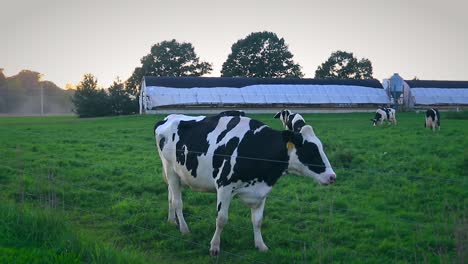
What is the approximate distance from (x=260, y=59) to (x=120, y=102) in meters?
26.8

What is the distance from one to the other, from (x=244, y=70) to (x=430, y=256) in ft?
224

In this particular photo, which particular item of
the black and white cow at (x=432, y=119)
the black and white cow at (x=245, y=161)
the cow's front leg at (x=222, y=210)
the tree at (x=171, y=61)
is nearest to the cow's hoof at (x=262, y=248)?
the black and white cow at (x=245, y=161)

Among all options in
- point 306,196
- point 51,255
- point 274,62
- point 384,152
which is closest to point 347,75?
point 274,62

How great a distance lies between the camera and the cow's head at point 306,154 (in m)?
6.77

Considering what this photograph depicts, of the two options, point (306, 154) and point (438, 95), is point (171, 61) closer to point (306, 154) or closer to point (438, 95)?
point (438, 95)

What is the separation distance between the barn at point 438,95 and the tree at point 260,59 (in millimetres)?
20348

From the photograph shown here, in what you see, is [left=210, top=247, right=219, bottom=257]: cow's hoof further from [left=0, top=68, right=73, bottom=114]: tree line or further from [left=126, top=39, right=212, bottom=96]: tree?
[left=0, top=68, right=73, bottom=114]: tree line

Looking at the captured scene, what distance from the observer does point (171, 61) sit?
71312 millimetres

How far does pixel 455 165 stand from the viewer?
40.1 ft

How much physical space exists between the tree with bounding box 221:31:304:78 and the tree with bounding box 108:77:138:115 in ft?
65.9

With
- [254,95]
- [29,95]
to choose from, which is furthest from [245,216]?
[29,95]

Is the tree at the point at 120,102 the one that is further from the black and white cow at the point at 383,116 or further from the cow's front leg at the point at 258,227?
the cow's front leg at the point at 258,227

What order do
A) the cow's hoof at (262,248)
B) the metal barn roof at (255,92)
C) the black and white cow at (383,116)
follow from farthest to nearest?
1. the metal barn roof at (255,92)
2. the black and white cow at (383,116)
3. the cow's hoof at (262,248)

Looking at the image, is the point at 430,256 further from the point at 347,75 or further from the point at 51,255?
the point at 347,75
